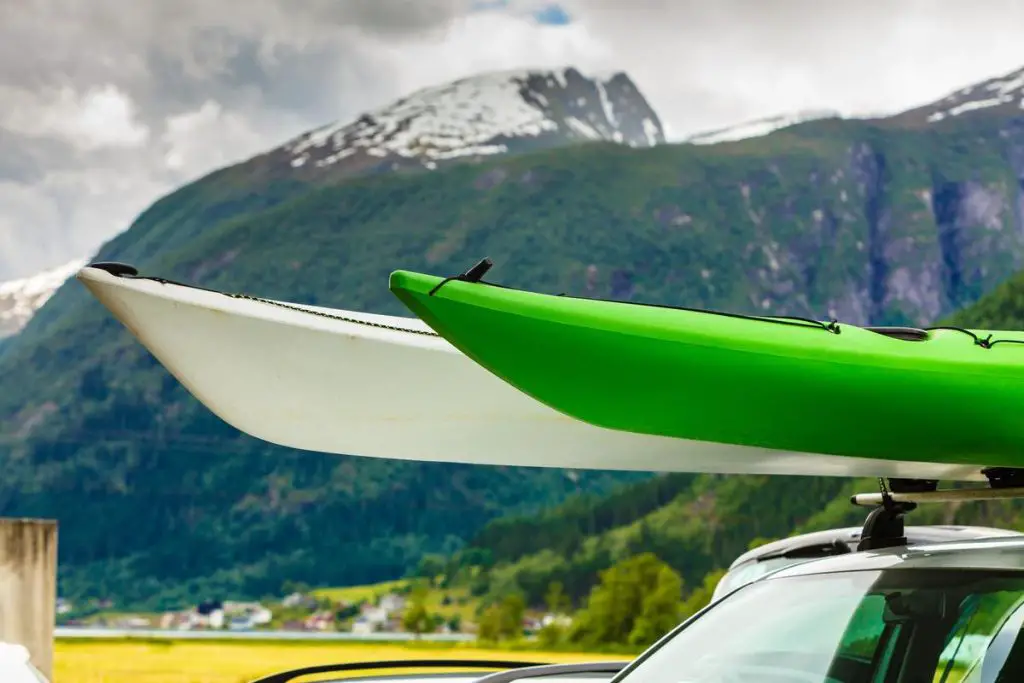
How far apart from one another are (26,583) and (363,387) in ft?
11.6

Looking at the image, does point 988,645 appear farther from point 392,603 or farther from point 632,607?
point 392,603

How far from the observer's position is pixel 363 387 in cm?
289

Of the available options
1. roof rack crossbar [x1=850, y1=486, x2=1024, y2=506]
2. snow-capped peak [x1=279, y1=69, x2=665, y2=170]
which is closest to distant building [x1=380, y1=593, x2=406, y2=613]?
snow-capped peak [x1=279, y1=69, x2=665, y2=170]

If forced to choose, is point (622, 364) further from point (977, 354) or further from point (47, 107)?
point (47, 107)

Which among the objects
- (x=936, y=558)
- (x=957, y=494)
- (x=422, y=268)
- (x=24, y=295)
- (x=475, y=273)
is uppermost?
(x=24, y=295)

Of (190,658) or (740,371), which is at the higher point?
(740,371)

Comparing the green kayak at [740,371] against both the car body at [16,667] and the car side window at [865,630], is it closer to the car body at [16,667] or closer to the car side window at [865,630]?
the car side window at [865,630]

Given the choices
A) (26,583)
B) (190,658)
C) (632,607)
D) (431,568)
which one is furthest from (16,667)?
(431,568)

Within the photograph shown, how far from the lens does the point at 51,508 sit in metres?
91.0

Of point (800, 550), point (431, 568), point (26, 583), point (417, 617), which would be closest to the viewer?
point (800, 550)

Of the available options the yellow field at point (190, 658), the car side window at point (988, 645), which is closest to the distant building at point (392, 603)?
the yellow field at point (190, 658)

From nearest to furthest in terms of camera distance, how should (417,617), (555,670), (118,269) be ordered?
1. (118,269)
2. (555,670)
3. (417,617)

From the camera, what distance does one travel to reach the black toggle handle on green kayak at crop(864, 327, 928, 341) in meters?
2.55

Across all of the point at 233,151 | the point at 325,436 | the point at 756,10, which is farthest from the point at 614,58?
the point at 325,436
